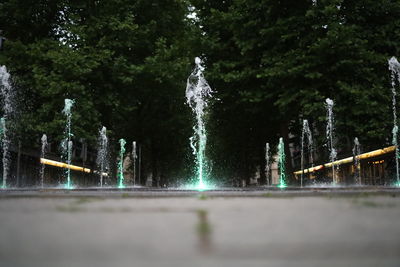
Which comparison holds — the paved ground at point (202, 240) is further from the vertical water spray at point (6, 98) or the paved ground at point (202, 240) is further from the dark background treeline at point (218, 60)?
the vertical water spray at point (6, 98)

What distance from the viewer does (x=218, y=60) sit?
21.9 meters

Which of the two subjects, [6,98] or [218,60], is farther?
[6,98]

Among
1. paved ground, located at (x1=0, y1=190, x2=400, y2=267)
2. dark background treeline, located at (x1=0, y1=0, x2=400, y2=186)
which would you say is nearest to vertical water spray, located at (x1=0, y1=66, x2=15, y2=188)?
dark background treeline, located at (x1=0, y1=0, x2=400, y2=186)

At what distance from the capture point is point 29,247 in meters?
1.86

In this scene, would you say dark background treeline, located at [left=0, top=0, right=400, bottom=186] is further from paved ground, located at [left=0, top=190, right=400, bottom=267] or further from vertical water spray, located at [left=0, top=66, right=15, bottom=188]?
paved ground, located at [left=0, top=190, right=400, bottom=267]

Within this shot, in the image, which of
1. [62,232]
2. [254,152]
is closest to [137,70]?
[254,152]

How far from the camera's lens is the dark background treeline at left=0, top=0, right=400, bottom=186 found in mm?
17906

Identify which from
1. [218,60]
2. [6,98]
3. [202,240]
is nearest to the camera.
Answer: [202,240]

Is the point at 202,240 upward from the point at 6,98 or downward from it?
downward

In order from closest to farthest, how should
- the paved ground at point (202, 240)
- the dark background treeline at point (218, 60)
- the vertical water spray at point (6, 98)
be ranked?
the paved ground at point (202, 240) < the dark background treeline at point (218, 60) < the vertical water spray at point (6, 98)

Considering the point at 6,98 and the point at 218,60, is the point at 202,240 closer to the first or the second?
the point at 218,60

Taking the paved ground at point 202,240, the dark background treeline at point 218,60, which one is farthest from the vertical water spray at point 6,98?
the paved ground at point 202,240

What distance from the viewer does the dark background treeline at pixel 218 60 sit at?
58.7ft

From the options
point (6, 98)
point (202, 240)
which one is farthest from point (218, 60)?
point (202, 240)
